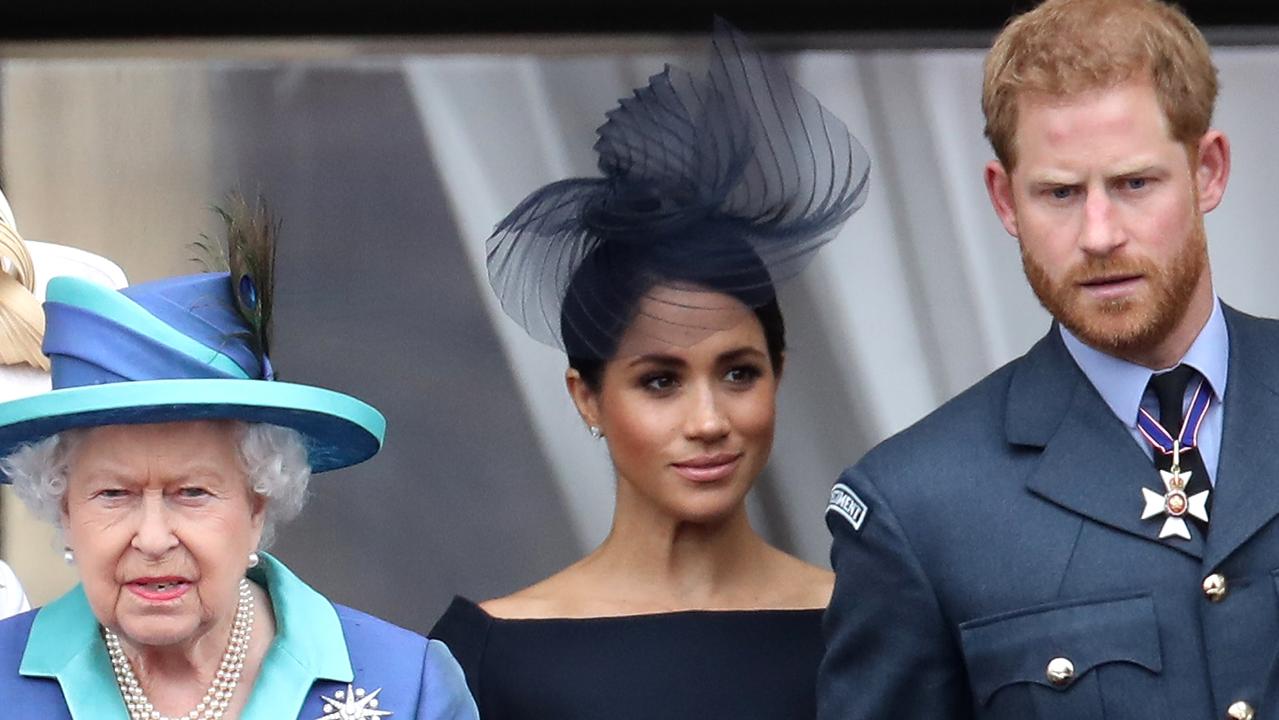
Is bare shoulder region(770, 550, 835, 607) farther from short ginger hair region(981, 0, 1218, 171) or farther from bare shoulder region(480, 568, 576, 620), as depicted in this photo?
short ginger hair region(981, 0, 1218, 171)

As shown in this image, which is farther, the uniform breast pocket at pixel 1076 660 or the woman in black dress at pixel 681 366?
the woman in black dress at pixel 681 366

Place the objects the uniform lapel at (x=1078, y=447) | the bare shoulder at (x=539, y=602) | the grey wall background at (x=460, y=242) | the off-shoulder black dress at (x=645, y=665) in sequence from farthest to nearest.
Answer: the grey wall background at (x=460, y=242)
the bare shoulder at (x=539, y=602)
the off-shoulder black dress at (x=645, y=665)
the uniform lapel at (x=1078, y=447)

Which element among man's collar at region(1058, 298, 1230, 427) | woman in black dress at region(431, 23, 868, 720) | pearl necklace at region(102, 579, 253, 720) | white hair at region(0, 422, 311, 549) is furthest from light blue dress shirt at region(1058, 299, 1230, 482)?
pearl necklace at region(102, 579, 253, 720)

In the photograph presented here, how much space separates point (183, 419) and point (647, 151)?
1.05 m

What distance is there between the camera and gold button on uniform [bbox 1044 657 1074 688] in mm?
3084

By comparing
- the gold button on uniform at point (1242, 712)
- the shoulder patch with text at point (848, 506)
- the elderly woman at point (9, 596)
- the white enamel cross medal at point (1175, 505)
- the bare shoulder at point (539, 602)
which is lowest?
the gold button on uniform at point (1242, 712)

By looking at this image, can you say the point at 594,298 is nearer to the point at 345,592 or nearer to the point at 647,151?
the point at 647,151

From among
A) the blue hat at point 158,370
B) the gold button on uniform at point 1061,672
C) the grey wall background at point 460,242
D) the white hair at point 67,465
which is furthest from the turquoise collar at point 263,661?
the grey wall background at point 460,242

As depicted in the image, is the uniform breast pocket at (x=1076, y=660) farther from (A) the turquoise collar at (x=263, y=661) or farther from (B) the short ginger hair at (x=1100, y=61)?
(A) the turquoise collar at (x=263, y=661)

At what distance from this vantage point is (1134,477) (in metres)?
3.16

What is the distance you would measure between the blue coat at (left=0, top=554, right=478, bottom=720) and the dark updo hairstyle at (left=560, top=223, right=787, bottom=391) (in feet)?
2.55

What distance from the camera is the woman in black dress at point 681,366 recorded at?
3.89 metres

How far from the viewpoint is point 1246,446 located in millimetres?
3143

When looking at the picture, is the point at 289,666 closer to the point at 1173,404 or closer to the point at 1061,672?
the point at 1061,672
